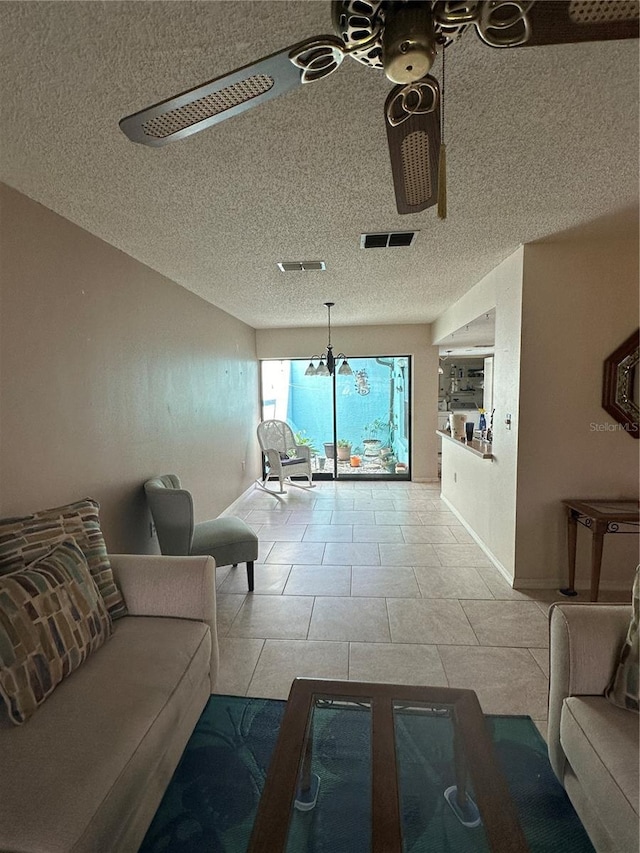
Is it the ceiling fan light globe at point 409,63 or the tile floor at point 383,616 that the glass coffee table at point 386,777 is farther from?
the ceiling fan light globe at point 409,63

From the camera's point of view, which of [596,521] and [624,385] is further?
[624,385]

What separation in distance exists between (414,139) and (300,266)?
86.9 inches

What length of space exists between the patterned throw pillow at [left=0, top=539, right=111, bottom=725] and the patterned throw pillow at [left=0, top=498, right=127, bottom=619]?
84 millimetres

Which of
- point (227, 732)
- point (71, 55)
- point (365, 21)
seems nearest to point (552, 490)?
point (227, 732)

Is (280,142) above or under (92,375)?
above

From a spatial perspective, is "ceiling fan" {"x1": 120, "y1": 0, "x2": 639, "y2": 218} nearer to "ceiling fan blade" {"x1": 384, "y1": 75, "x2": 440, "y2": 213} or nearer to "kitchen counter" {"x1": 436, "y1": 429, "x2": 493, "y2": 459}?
"ceiling fan blade" {"x1": 384, "y1": 75, "x2": 440, "y2": 213}

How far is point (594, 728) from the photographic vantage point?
1.22 metres

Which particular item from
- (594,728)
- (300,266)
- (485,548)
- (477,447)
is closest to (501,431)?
(477,447)

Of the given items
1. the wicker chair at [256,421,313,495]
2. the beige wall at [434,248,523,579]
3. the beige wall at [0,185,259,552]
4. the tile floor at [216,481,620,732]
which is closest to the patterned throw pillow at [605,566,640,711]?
the tile floor at [216,481,620,732]

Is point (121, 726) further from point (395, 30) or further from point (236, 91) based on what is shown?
point (395, 30)

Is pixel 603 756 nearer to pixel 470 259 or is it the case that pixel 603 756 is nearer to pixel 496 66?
pixel 496 66

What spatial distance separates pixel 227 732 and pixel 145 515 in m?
1.62

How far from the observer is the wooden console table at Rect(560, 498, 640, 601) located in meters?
2.54

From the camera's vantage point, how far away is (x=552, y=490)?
2939 millimetres
